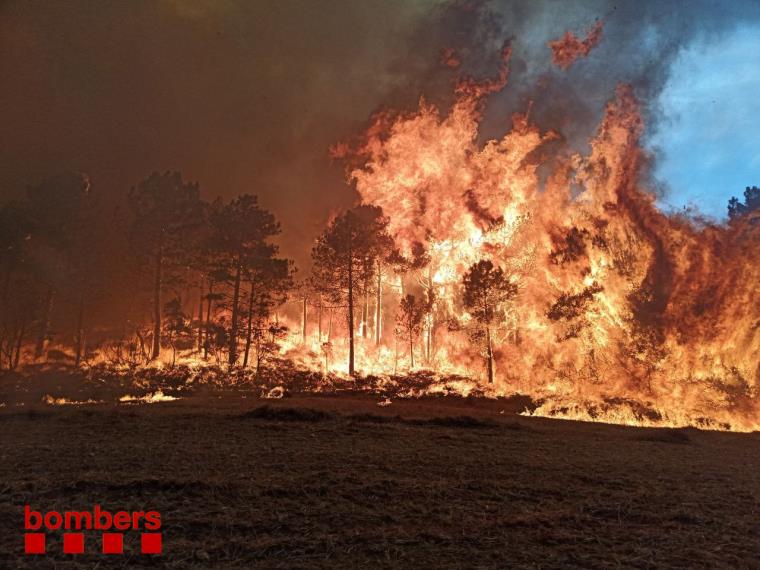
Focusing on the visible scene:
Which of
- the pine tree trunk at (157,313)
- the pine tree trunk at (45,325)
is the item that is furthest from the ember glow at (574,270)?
the pine tree trunk at (45,325)

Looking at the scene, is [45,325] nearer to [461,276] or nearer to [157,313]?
[157,313]

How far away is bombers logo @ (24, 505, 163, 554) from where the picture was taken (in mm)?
4941

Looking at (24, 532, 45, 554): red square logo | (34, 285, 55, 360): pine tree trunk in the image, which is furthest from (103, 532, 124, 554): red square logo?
(34, 285, 55, 360): pine tree trunk

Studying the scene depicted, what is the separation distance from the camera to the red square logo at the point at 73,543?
485cm

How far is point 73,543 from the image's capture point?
16.5 feet

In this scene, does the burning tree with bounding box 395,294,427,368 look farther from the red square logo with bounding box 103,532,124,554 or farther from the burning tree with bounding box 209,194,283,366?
the red square logo with bounding box 103,532,124,554

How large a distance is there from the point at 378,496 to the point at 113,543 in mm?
3448

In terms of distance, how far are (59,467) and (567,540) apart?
27.5 feet

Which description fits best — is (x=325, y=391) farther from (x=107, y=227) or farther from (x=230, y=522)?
(x=107, y=227)

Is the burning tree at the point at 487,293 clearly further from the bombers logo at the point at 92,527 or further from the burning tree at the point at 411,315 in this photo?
the bombers logo at the point at 92,527

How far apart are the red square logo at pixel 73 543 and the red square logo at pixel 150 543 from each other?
1.95 feet

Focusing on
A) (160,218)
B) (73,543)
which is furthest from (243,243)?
(73,543)

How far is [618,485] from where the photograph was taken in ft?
27.1

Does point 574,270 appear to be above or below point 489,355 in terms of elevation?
above
